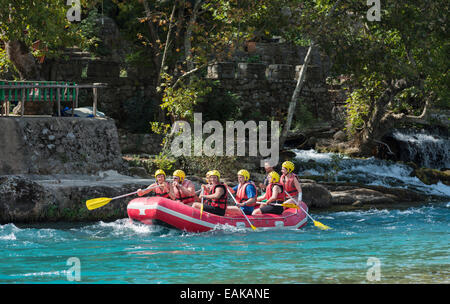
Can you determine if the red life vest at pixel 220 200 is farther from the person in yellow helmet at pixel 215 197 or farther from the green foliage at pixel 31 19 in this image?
the green foliage at pixel 31 19

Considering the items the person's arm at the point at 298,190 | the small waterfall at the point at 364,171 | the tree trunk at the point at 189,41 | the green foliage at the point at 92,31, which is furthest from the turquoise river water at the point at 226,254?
the green foliage at the point at 92,31

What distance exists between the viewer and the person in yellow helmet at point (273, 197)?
15.3m

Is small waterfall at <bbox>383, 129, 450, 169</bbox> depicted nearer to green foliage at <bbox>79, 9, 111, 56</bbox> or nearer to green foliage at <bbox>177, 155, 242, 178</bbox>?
green foliage at <bbox>177, 155, 242, 178</bbox>

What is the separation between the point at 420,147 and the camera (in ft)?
89.7

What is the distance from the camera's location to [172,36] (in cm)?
2694

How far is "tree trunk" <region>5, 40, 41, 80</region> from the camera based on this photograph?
20.2 m

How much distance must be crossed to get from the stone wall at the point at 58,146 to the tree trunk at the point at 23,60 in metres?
3.10

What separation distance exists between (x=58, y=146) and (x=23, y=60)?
13.2 feet

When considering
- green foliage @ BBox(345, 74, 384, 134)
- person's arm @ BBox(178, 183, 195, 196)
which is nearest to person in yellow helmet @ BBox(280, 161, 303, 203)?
person's arm @ BBox(178, 183, 195, 196)

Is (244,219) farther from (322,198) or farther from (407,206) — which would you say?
(407,206)

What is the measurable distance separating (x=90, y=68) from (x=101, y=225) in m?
11.1

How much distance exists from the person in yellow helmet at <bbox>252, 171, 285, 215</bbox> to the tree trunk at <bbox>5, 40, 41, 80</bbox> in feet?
29.3

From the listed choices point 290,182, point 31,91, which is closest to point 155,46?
point 31,91
